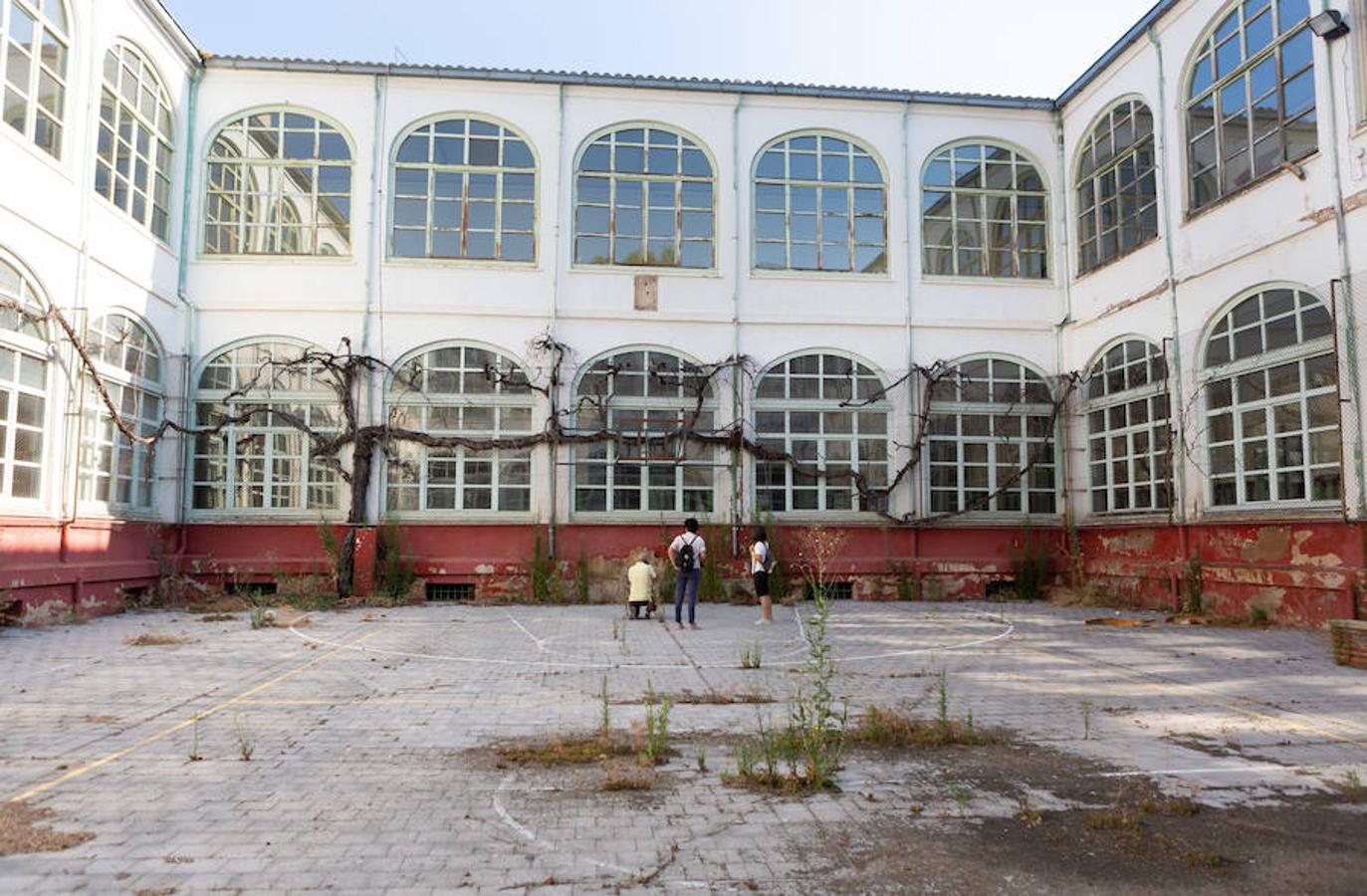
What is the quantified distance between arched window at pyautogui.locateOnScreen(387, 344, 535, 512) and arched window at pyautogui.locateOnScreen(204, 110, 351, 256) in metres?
2.75

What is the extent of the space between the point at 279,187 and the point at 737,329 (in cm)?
841

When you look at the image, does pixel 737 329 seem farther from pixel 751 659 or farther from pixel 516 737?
pixel 516 737

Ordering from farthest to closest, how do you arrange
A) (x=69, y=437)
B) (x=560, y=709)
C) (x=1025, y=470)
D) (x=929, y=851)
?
(x=1025, y=470)
(x=69, y=437)
(x=560, y=709)
(x=929, y=851)

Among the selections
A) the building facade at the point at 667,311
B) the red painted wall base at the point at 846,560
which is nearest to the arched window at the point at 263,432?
the building facade at the point at 667,311

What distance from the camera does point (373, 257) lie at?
56.2ft

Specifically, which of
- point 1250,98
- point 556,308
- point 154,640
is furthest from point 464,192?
point 1250,98

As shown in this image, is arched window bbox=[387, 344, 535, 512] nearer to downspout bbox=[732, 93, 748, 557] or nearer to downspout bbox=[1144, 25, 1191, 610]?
downspout bbox=[732, 93, 748, 557]

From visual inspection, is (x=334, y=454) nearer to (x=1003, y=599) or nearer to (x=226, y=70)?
(x=226, y=70)

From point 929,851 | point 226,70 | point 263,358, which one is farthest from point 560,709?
point 226,70

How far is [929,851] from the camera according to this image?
3.99m

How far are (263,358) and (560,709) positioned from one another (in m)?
12.1

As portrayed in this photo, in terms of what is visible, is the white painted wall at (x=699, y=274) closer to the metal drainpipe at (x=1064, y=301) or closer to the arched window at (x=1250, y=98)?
the metal drainpipe at (x=1064, y=301)

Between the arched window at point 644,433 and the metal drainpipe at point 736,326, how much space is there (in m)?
0.42

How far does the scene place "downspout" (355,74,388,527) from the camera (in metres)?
16.7
